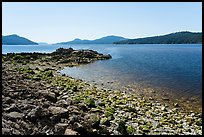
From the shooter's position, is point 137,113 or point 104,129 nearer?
point 104,129

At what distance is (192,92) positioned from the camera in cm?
2681

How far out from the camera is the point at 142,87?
29.9 meters

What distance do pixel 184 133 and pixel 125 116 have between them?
4071mm

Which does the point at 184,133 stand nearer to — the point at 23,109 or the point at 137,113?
the point at 137,113

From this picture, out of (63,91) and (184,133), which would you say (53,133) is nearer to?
(184,133)

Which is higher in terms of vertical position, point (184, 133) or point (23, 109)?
point (23, 109)

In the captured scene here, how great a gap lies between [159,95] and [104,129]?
1296 centimetres

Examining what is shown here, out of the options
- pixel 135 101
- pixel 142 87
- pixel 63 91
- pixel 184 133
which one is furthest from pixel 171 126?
pixel 142 87

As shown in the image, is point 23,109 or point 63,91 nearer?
point 23,109

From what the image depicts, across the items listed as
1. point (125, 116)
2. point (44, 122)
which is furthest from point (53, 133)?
point (125, 116)

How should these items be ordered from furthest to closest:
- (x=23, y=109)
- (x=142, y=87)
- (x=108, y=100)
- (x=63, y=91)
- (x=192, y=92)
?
1. (x=142, y=87)
2. (x=192, y=92)
3. (x=63, y=91)
4. (x=108, y=100)
5. (x=23, y=109)

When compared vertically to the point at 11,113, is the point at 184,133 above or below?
below

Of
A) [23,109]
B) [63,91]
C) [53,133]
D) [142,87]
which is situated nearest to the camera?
[53,133]

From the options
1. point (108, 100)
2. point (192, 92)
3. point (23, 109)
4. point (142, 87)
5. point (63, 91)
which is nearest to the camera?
point (23, 109)
